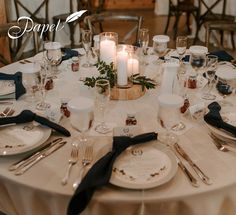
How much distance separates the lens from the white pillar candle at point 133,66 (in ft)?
5.18

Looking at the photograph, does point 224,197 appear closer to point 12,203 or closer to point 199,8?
point 12,203

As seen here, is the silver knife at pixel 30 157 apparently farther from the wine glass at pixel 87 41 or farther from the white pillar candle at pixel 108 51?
the wine glass at pixel 87 41

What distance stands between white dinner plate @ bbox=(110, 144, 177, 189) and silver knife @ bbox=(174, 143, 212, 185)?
0.17ft

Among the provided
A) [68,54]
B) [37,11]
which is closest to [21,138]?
[68,54]

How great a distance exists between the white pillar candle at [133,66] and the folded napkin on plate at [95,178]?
527 mm

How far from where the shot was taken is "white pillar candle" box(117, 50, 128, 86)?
149 cm

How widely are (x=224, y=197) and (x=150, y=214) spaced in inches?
9.3

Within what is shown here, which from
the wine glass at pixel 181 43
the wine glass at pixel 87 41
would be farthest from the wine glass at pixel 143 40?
the wine glass at pixel 87 41

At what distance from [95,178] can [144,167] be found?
166mm

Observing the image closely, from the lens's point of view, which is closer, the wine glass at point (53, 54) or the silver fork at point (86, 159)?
the silver fork at point (86, 159)

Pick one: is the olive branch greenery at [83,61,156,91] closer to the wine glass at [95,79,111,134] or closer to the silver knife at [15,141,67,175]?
the wine glass at [95,79,111,134]

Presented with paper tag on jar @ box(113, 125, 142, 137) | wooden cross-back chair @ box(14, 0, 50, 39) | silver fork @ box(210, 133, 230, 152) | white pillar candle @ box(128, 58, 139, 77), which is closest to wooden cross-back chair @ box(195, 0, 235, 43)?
wooden cross-back chair @ box(14, 0, 50, 39)

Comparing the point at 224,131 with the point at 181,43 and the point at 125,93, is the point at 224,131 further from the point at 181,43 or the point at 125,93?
the point at 181,43

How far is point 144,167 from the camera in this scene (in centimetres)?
108
